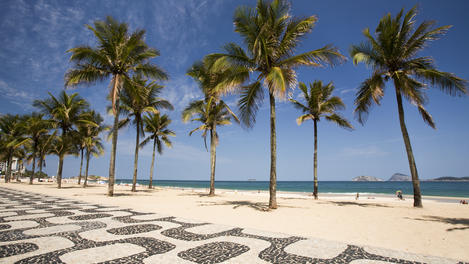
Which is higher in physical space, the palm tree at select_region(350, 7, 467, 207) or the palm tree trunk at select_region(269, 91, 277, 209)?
the palm tree at select_region(350, 7, 467, 207)

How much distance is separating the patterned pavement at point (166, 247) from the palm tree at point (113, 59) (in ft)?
32.8

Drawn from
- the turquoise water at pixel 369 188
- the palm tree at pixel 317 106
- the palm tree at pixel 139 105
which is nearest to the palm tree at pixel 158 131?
the palm tree at pixel 139 105

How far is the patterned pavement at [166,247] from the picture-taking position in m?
2.88

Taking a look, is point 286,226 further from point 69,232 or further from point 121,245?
point 69,232

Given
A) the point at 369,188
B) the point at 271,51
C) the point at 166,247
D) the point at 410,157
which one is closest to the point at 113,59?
the point at 271,51

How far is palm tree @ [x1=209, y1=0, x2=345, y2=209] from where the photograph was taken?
8.70 meters

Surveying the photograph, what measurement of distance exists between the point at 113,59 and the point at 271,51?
9.84m

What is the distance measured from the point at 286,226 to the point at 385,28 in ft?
37.6

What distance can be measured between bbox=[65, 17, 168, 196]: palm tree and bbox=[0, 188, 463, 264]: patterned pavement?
32.8 ft

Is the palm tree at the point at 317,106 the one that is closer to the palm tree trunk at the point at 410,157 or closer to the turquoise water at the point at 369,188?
the palm tree trunk at the point at 410,157

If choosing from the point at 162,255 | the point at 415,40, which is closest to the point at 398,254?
the point at 162,255

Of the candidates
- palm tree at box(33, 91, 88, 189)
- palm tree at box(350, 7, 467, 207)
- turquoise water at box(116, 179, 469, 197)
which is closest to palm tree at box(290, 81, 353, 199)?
palm tree at box(350, 7, 467, 207)

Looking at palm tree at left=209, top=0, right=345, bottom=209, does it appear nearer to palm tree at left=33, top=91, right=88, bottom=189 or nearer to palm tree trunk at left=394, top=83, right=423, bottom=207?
palm tree trunk at left=394, top=83, right=423, bottom=207

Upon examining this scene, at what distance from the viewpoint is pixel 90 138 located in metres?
24.0
